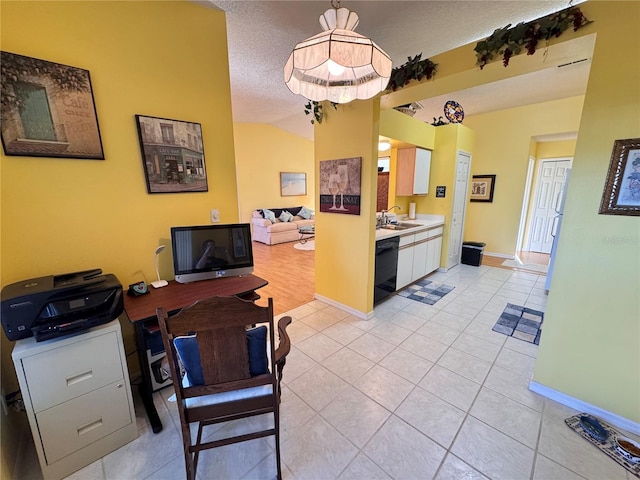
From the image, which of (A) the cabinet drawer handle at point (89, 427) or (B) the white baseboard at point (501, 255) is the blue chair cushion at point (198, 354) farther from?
(B) the white baseboard at point (501, 255)

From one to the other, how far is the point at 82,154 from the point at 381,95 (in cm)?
235

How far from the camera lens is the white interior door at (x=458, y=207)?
→ 4.25 m

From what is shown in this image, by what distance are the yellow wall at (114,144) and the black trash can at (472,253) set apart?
4.43 metres

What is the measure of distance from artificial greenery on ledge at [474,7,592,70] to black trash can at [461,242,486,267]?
139 inches

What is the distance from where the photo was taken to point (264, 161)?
732 centimetres

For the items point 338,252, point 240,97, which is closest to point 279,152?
point 240,97

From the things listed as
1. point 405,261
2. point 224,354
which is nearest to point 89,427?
point 224,354

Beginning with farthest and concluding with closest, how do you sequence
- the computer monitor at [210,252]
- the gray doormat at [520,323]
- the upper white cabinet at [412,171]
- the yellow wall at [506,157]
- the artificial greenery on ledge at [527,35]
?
the yellow wall at [506,157] < the upper white cabinet at [412,171] < the gray doormat at [520,323] < the computer monitor at [210,252] < the artificial greenery on ledge at [527,35]

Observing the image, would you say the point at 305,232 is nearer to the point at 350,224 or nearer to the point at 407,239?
the point at 407,239

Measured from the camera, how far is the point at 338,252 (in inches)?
120

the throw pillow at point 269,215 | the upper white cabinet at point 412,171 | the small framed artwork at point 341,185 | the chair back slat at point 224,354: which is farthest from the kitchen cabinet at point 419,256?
the throw pillow at point 269,215

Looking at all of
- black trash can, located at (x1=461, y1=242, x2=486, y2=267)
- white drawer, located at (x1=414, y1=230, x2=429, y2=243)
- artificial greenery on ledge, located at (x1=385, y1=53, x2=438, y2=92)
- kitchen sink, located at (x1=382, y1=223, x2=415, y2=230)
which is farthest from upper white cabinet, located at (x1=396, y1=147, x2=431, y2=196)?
artificial greenery on ledge, located at (x1=385, y1=53, x2=438, y2=92)

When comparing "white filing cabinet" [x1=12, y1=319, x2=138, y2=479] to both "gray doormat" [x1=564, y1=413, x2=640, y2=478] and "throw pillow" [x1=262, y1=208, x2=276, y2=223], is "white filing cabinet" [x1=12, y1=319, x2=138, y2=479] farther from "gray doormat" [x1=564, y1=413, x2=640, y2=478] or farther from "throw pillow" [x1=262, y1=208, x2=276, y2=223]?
"throw pillow" [x1=262, y1=208, x2=276, y2=223]

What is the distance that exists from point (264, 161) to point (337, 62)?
6.36 m
